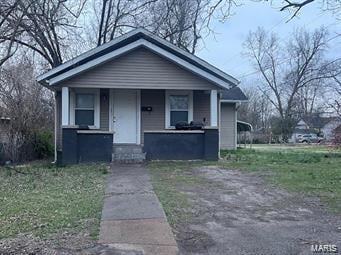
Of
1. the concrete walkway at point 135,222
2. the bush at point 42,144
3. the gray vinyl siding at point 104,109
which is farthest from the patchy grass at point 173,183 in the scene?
the bush at point 42,144

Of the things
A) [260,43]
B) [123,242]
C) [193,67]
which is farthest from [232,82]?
[260,43]

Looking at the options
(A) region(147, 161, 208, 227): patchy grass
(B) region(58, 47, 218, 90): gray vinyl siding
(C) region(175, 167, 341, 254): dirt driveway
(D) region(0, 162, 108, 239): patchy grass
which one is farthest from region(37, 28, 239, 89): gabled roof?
(C) region(175, 167, 341, 254): dirt driveway

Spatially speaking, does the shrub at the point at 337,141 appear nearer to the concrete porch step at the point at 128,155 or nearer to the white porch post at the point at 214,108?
the white porch post at the point at 214,108

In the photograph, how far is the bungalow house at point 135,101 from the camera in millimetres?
14250

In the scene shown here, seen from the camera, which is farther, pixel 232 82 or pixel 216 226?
pixel 232 82

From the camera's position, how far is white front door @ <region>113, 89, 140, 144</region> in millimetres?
16000

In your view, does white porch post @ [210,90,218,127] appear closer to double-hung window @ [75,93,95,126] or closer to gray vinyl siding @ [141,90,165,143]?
gray vinyl siding @ [141,90,165,143]

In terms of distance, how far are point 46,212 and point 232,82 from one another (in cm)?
1013

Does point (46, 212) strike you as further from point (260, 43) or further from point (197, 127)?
point (260, 43)

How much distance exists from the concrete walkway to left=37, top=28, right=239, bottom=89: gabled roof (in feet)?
18.5

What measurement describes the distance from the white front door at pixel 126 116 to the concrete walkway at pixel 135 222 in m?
6.22

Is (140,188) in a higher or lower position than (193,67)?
lower

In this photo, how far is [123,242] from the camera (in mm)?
5223

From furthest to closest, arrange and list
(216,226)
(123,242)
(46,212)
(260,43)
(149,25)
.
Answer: (260,43) → (149,25) → (46,212) → (216,226) → (123,242)
